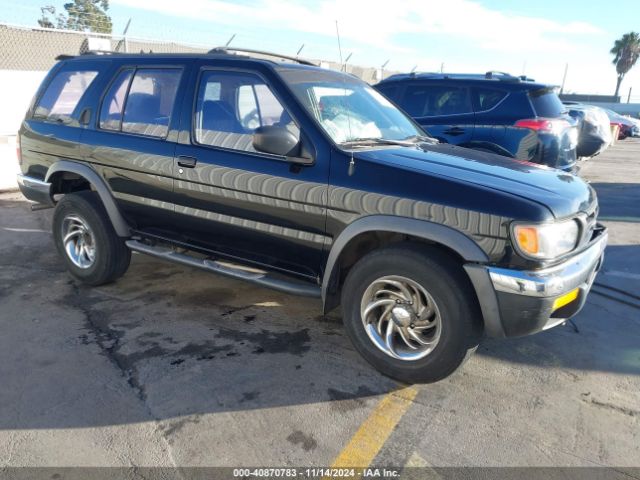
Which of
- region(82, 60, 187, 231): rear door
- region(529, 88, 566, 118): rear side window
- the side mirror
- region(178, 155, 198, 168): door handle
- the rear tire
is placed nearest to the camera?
the side mirror

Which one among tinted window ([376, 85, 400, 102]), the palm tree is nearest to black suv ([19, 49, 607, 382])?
tinted window ([376, 85, 400, 102])

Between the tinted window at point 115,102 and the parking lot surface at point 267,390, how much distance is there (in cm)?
145

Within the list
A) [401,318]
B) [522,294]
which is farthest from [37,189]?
[522,294]

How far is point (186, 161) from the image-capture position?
3.88 meters

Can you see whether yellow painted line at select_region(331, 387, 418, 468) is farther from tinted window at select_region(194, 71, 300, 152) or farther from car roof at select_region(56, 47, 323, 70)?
car roof at select_region(56, 47, 323, 70)

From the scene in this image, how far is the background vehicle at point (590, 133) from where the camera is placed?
10008 mm

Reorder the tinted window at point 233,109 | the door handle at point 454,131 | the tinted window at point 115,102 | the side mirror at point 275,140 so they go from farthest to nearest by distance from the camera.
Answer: the door handle at point 454,131
the tinted window at point 115,102
the tinted window at point 233,109
the side mirror at point 275,140

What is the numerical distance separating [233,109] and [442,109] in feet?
14.2

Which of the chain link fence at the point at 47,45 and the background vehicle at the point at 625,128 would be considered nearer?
the chain link fence at the point at 47,45

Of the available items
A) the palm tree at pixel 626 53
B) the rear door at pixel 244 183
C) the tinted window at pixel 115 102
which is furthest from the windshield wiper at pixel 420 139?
the palm tree at pixel 626 53

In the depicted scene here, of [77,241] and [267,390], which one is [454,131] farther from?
[267,390]

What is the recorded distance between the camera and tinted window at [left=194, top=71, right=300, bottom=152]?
3670mm

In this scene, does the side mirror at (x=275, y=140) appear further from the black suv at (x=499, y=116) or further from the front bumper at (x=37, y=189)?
the black suv at (x=499, y=116)

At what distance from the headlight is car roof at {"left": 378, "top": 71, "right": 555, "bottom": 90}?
4.59 meters
